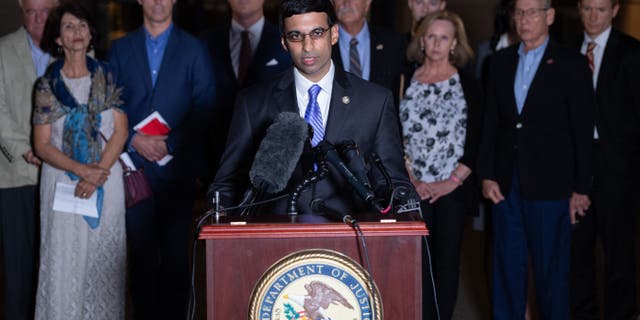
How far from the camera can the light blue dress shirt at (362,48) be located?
4.66 metres

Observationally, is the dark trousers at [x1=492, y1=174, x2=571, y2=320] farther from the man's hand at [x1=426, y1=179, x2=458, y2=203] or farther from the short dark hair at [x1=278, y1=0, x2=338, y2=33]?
the short dark hair at [x1=278, y1=0, x2=338, y2=33]

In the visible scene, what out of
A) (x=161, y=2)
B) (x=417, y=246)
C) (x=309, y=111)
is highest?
(x=161, y=2)

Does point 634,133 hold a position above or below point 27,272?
above

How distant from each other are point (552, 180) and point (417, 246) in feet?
7.19

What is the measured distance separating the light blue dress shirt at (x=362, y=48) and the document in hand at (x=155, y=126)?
100 cm

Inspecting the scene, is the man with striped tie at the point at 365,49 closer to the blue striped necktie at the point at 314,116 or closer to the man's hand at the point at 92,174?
the man's hand at the point at 92,174

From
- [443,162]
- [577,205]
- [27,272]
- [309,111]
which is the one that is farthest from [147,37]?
[577,205]

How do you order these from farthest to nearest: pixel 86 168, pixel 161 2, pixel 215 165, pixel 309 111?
pixel 215 165
pixel 161 2
pixel 86 168
pixel 309 111

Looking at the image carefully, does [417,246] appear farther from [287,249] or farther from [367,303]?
[287,249]

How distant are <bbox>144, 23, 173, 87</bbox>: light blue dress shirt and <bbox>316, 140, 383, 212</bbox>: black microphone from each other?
2348mm

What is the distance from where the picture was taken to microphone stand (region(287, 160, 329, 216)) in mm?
2289

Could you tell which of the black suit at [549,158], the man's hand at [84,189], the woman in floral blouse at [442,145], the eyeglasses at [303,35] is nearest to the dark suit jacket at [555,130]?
the black suit at [549,158]

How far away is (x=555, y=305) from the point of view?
4.23 metres

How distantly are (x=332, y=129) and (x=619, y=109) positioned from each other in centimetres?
243
